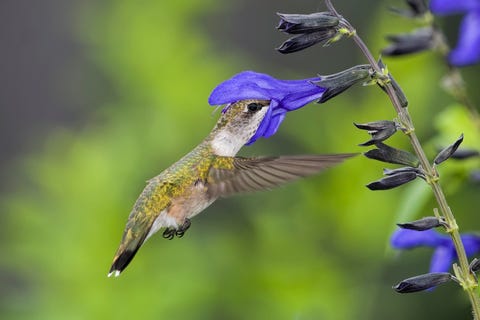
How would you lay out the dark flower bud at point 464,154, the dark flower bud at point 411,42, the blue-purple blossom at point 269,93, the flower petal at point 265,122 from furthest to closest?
1. the dark flower bud at point 411,42
2. the dark flower bud at point 464,154
3. the flower petal at point 265,122
4. the blue-purple blossom at point 269,93

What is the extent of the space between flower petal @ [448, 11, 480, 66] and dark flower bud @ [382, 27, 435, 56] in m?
0.08

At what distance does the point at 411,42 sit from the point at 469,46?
6.3 inches

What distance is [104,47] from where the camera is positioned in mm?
3900

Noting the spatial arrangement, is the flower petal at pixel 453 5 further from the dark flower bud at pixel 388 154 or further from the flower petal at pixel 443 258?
the dark flower bud at pixel 388 154

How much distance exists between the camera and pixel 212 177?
2.01 m

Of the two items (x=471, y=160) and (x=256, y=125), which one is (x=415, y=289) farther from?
(x=471, y=160)

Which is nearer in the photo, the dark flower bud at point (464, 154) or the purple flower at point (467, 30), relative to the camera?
the dark flower bud at point (464, 154)

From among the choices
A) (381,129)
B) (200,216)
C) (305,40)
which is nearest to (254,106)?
(305,40)

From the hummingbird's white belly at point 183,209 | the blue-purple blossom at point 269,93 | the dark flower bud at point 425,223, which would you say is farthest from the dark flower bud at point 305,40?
the hummingbird's white belly at point 183,209

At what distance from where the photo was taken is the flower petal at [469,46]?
232cm

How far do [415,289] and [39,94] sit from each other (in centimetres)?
556

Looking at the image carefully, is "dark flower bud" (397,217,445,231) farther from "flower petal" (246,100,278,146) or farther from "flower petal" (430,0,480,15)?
"flower petal" (430,0,480,15)

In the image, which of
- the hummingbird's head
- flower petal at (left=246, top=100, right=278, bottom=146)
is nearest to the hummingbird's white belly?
the hummingbird's head

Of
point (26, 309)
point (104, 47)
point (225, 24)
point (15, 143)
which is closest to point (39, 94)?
point (15, 143)
